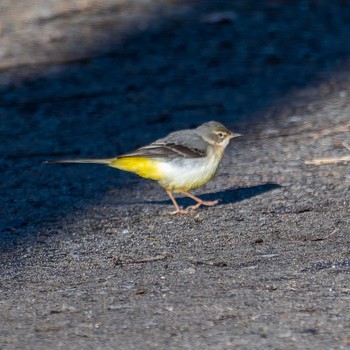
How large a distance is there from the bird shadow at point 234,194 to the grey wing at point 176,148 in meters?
0.44

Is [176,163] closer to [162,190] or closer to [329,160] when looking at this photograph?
[162,190]

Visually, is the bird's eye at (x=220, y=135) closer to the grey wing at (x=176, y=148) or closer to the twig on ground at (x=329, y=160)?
the grey wing at (x=176, y=148)

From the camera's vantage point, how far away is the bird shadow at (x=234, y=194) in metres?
7.90

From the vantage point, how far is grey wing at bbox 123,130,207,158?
772 cm

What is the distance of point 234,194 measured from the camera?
802 centimetres

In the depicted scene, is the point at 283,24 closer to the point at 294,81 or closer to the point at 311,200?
the point at 294,81

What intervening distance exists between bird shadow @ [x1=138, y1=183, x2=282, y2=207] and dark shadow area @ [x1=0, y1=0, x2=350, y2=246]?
0.02 metres

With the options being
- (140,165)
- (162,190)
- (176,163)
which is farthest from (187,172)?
(162,190)

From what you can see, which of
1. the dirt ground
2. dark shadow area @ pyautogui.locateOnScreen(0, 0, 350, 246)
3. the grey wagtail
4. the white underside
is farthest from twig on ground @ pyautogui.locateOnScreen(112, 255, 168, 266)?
the white underside

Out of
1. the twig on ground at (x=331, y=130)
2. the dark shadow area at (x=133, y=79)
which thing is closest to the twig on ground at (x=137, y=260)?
the dark shadow area at (x=133, y=79)

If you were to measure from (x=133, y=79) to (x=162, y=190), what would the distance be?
3.46 m

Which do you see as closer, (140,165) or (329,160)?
(140,165)

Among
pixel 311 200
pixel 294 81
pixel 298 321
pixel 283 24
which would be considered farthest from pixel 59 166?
pixel 283 24

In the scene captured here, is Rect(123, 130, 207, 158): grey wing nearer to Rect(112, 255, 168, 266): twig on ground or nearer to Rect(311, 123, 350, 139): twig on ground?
Rect(112, 255, 168, 266): twig on ground
